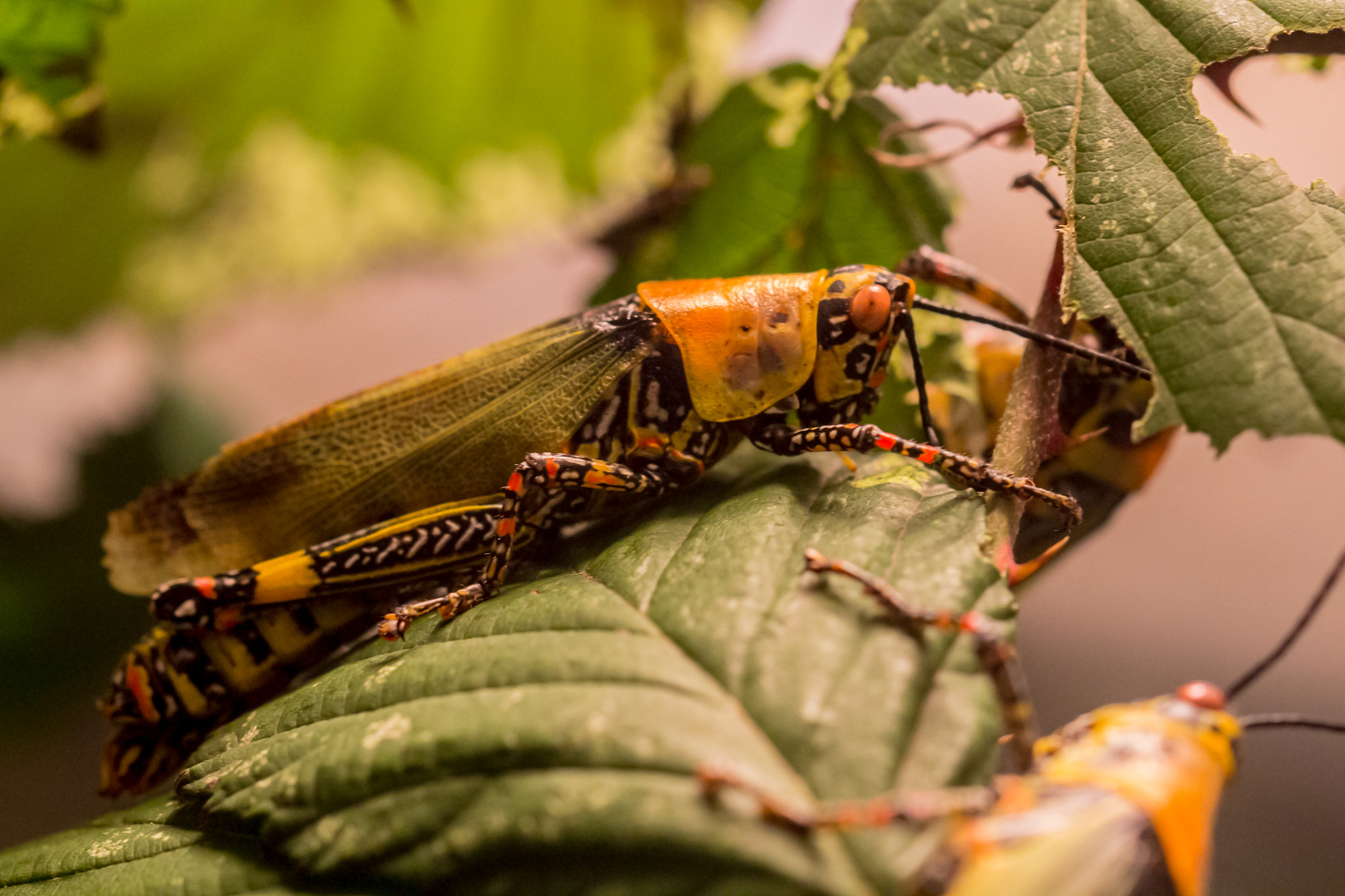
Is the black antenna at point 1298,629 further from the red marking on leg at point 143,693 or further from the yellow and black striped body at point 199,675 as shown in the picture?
the red marking on leg at point 143,693

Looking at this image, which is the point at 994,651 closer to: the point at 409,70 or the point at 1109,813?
the point at 1109,813

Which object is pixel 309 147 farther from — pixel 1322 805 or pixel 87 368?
pixel 1322 805

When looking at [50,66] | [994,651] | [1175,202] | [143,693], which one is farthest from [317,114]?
[994,651]

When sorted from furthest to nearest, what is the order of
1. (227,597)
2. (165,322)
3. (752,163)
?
(165,322) → (752,163) → (227,597)

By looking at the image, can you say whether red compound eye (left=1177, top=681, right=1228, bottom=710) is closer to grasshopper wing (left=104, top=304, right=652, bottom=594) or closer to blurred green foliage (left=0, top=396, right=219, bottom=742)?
grasshopper wing (left=104, top=304, right=652, bottom=594)

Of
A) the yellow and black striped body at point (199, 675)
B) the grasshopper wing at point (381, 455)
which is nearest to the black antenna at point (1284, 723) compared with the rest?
the grasshopper wing at point (381, 455)

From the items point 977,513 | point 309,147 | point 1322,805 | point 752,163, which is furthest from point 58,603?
point 1322,805
